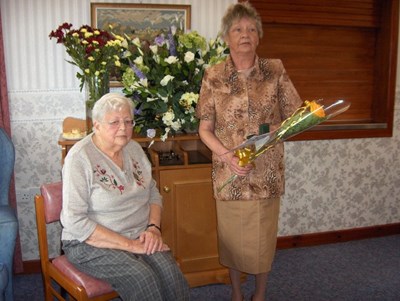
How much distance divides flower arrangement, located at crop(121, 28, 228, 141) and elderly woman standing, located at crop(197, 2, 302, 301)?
0.27m

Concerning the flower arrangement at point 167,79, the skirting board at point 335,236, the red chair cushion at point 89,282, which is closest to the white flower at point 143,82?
the flower arrangement at point 167,79

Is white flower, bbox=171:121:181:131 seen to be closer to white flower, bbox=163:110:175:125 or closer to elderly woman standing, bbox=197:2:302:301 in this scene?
white flower, bbox=163:110:175:125

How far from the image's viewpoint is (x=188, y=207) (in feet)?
8.68

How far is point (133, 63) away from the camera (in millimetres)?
2551

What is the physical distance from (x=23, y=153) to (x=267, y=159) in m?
1.62

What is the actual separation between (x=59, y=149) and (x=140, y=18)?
3.25 feet

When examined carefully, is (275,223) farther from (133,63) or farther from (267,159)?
(133,63)

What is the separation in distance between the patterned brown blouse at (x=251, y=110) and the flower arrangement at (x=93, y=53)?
596mm

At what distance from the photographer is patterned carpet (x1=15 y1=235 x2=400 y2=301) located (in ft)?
8.81

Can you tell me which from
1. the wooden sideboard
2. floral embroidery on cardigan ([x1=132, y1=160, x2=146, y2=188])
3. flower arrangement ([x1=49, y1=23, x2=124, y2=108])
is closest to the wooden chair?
floral embroidery on cardigan ([x1=132, y1=160, x2=146, y2=188])

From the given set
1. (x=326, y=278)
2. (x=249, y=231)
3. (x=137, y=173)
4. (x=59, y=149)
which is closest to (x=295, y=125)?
(x=249, y=231)

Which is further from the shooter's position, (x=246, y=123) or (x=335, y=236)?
(x=335, y=236)

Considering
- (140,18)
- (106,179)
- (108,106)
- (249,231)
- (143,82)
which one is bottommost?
(249,231)

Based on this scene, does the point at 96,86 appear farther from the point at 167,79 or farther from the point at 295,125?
the point at 295,125
